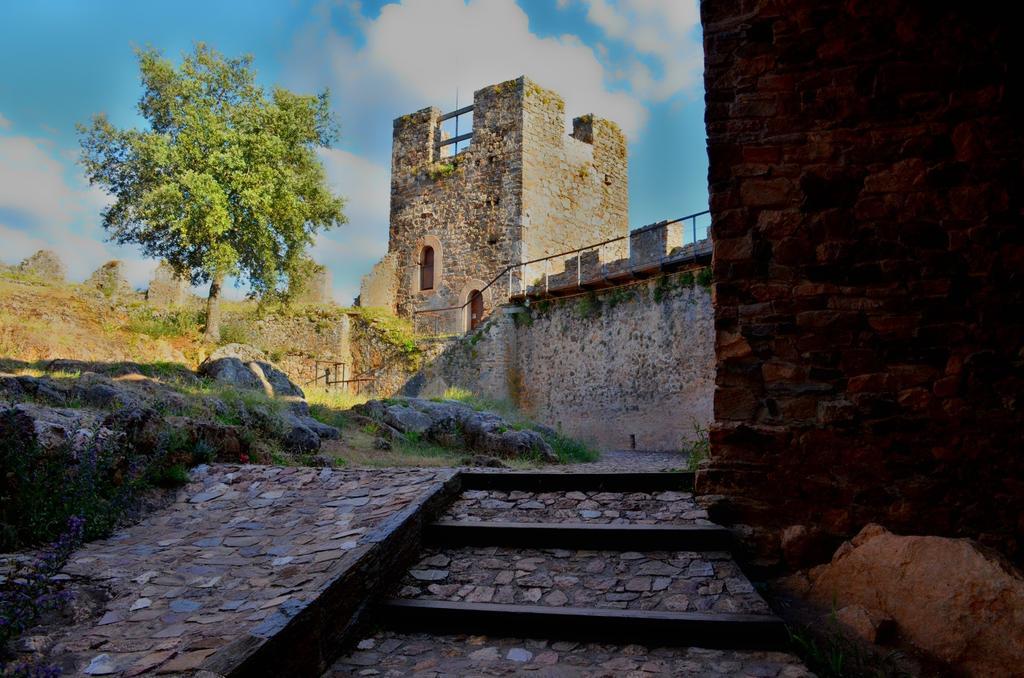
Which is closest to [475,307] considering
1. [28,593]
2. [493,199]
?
[493,199]

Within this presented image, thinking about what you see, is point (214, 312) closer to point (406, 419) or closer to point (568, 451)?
point (406, 419)

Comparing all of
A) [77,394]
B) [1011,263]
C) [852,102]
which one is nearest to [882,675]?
[1011,263]

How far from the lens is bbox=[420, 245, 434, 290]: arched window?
22719mm

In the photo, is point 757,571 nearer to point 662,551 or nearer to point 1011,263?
point 662,551

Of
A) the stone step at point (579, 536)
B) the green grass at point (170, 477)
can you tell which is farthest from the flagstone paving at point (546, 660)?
the green grass at point (170, 477)

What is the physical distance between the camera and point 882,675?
9.38ft

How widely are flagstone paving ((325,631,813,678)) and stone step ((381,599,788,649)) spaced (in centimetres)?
6

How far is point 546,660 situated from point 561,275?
48.3ft

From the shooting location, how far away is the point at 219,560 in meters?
3.86

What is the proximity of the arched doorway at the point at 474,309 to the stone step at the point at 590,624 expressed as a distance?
59.8 ft

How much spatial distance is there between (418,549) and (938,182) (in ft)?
12.8

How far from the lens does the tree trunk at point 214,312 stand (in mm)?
16016

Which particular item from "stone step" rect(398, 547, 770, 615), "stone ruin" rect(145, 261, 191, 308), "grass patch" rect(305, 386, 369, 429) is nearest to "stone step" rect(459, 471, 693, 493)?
"stone step" rect(398, 547, 770, 615)

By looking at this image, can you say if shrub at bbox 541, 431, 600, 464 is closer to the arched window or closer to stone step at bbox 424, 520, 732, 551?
stone step at bbox 424, 520, 732, 551
